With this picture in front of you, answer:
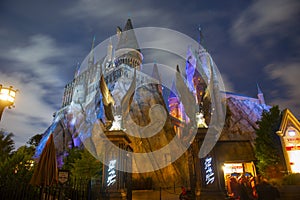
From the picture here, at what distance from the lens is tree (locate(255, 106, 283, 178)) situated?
43.9ft

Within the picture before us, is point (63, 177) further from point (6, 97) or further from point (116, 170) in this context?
point (6, 97)

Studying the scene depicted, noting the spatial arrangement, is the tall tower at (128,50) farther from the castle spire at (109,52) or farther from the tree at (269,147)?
the tree at (269,147)

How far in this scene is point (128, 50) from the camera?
5084 centimetres

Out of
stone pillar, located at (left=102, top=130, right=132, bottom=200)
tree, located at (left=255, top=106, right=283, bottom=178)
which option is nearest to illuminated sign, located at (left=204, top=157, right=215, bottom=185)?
stone pillar, located at (left=102, top=130, right=132, bottom=200)

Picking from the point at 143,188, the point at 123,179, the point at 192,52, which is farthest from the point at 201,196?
the point at 192,52

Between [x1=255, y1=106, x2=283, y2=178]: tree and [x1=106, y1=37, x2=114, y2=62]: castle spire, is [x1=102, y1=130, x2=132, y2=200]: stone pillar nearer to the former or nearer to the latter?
[x1=255, y1=106, x2=283, y2=178]: tree

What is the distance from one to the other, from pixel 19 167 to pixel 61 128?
35716 millimetres

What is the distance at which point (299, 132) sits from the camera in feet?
45.0

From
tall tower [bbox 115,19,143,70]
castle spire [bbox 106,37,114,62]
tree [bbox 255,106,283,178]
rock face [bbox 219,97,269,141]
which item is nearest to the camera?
tree [bbox 255,106,283,178]

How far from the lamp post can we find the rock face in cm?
3387

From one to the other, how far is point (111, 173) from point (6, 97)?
244 inches

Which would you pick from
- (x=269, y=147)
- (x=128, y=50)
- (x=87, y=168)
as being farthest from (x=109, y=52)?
(x=269, y=147)

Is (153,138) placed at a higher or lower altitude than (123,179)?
higher

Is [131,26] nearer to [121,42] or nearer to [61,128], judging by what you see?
[121,42]
